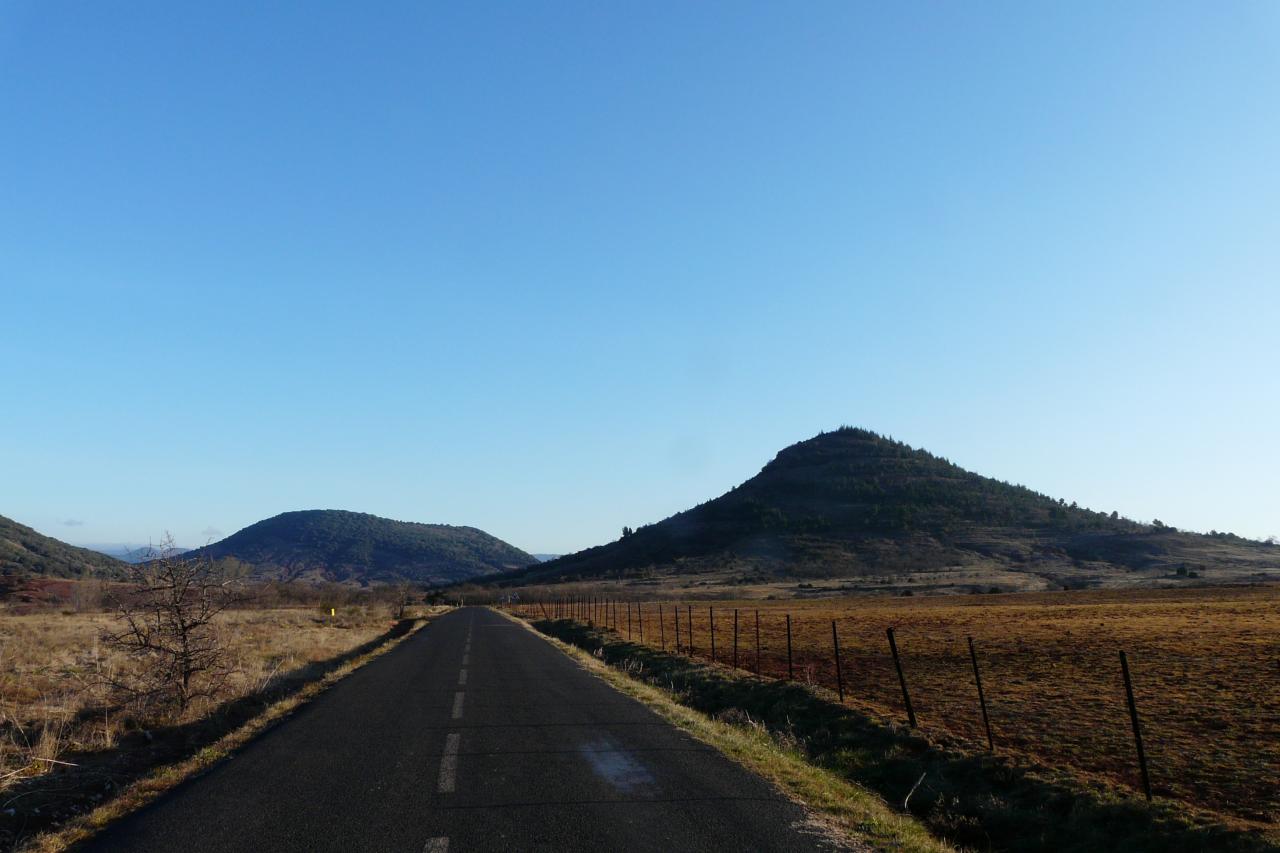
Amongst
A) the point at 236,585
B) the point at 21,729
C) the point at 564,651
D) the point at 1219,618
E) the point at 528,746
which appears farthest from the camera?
the point at 1219,618

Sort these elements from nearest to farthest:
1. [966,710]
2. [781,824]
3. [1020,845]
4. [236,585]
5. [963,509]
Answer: [781,824] → [1020,845] → [966,710] → [236,585] → [963,509]

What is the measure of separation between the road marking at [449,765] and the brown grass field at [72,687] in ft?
15.5

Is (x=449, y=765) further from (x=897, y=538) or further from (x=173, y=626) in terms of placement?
(x=897, y=538)

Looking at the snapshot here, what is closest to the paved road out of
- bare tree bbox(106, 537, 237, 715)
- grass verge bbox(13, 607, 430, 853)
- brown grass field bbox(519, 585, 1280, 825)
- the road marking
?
the road marking

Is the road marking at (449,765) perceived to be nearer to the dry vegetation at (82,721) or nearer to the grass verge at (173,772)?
the grass verge at (173,772)

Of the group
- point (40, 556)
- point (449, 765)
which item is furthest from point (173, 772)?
point (40, 556)

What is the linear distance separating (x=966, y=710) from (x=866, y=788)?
5792mm

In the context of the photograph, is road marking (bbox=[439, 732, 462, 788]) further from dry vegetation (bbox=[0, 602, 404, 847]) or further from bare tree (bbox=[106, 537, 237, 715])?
bare tree (bbox=[106, 537, 237, 715])

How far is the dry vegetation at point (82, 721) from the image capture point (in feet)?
34.4

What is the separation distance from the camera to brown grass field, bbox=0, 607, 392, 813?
1223 cm

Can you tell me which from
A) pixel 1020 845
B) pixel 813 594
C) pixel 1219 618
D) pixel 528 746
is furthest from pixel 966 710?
pixel 813 594

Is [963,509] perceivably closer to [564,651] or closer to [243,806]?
[564,651]

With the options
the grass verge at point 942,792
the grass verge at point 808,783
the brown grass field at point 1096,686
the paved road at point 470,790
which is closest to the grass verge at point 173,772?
the paved road at point 470,790

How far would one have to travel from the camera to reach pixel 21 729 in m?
13.6
